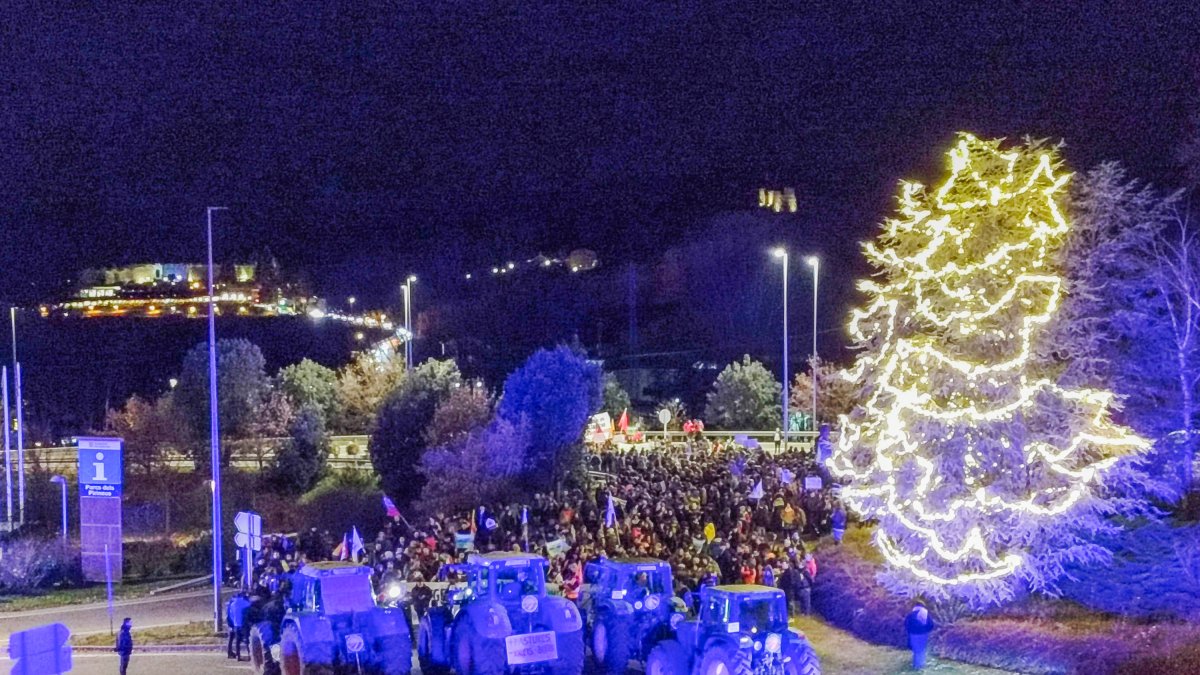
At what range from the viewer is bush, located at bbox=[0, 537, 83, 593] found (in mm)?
27875

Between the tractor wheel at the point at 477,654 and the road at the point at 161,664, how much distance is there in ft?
15.4

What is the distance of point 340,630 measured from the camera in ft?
42.4

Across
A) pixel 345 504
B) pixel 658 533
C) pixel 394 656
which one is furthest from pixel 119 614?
pixel 345 504

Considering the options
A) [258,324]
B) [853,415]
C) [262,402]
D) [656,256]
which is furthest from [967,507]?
[258,324]

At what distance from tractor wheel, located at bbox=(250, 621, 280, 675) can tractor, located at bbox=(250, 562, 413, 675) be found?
471mm

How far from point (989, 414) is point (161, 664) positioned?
45.2 ft

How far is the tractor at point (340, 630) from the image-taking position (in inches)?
495

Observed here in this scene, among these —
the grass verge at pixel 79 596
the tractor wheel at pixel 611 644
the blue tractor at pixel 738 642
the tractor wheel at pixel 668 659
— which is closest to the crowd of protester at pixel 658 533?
the tractor wheel at pixel 611 644

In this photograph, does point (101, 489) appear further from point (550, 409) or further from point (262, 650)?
point (550, 409)

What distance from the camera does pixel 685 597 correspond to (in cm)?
1576

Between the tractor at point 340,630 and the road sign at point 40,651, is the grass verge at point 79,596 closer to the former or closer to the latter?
the tractor at point 340,630

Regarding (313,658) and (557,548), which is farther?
(557,548)

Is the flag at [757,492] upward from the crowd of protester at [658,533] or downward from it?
upward

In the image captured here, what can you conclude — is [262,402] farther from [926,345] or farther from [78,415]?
[926,345]
